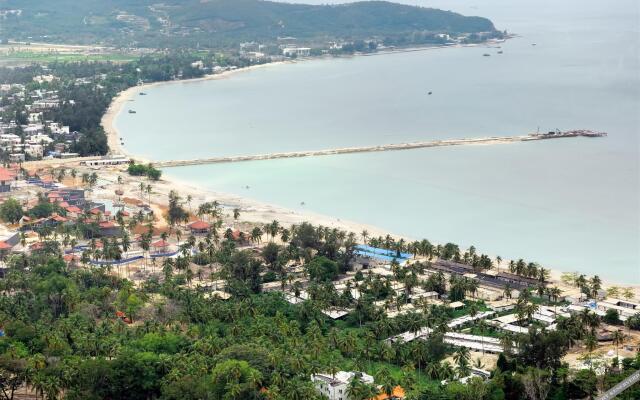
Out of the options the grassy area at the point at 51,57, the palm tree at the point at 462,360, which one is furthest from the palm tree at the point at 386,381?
the grassy area at the point at 51,57

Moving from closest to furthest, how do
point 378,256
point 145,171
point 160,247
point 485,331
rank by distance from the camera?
point 485,331, point 378,256, point 160,247, point 145,171

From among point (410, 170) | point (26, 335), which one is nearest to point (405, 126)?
point (410, 170)

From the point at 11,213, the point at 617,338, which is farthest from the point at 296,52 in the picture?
the point at 617,338

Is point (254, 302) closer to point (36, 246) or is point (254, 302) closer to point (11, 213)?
point (36, 246)

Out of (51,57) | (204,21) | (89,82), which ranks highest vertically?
(204,21)

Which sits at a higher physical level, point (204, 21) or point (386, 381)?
point (204, 21)

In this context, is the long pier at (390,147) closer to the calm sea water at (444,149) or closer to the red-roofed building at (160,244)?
the calm sea water at (444,149)

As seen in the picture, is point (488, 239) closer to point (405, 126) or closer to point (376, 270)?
point (376, 270)
